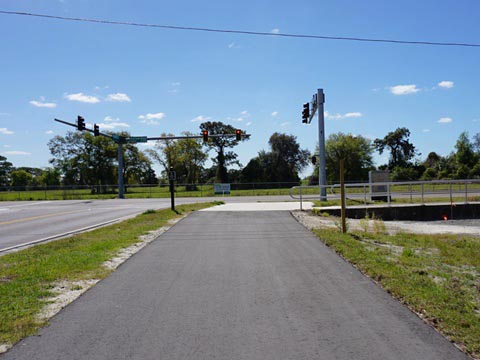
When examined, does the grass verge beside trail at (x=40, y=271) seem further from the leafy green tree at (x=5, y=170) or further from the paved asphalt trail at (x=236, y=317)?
the leafy green tree at (x=5, y=170)

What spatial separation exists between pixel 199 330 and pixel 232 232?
8.08 metres

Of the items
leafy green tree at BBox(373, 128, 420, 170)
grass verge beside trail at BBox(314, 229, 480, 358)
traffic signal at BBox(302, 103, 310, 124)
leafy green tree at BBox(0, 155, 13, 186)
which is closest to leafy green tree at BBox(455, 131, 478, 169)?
leafy green tree at BBox(373, 128, 420, 170)

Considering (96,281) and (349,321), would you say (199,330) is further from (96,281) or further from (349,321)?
(96,281)

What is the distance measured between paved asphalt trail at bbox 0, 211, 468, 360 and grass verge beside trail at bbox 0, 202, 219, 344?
34 centimetres

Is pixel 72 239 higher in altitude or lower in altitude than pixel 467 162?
lower

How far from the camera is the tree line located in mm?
78125

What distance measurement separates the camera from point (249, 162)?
93625 mm

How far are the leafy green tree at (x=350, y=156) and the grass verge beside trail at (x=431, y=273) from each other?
77364mm

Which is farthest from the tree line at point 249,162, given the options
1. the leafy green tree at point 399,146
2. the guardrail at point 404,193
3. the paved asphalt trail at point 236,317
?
the paved asphalt trail at point 236,317

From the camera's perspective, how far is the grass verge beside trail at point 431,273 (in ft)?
14.9

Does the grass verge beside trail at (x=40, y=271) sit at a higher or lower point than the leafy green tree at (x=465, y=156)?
lower

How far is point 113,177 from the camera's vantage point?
80.9 meters

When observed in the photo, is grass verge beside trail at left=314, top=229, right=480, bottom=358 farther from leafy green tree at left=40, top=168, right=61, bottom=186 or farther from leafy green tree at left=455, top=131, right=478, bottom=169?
leafy green tree at left=40, top=168, right=61, bottom=186

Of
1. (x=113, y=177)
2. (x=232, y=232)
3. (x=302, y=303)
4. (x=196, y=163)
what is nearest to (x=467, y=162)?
(x=196, y=163)
